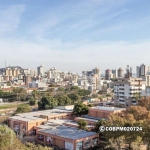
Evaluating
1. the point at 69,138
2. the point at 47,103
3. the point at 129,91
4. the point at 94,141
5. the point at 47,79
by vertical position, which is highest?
the point at 47,79

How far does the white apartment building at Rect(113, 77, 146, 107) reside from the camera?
2302 cm

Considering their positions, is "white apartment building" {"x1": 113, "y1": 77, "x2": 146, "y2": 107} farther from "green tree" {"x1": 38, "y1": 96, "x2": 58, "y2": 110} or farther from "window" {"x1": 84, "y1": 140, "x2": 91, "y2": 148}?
"window" {"x1": 84, "y1": 140, "x2": 91, "y2": 148}

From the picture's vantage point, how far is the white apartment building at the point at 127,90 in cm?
2302

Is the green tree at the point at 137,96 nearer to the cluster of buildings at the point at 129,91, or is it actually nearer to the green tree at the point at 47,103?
the cluster of buildings at the point at 129,91

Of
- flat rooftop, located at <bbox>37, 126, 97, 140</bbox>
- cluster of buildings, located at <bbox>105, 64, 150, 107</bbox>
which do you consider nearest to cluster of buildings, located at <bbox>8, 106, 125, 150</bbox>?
flat rooftop, located at <bbox>37, 126, 97, 140</bbox>

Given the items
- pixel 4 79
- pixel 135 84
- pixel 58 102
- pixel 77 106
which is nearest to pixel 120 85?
pixel 135 84

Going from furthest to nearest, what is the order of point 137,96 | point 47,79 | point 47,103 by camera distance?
point 47,79
point 137,96
point 47,103

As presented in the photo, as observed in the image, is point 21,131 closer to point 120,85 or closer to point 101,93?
point 120,85

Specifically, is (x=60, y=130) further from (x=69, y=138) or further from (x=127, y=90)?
(x=127, y=90)

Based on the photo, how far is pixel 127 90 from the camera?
23.2 m

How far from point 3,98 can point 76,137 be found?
23.8m

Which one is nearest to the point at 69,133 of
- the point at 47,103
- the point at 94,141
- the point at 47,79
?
the point at 94,141

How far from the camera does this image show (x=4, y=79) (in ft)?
212

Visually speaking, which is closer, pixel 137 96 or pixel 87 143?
pixel 87 143
